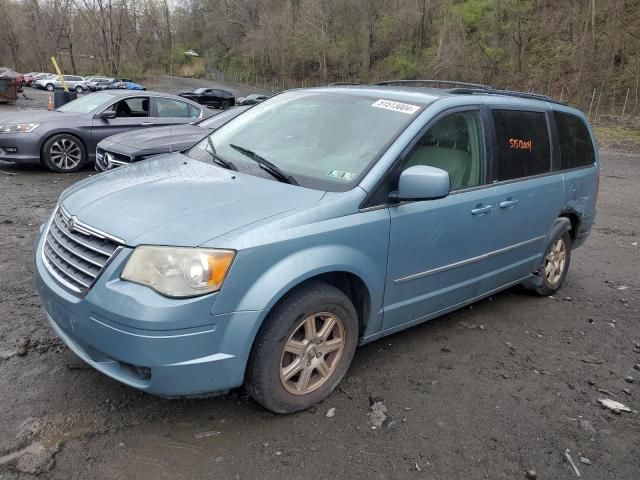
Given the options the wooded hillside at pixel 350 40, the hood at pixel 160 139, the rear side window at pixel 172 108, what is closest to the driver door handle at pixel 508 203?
the hood at pixel 160 139

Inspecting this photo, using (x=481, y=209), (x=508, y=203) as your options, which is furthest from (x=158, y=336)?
(x=508, y=203)

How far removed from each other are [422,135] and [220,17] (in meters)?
94.1

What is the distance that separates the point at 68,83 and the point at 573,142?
51641mm

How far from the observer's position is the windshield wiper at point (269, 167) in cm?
317

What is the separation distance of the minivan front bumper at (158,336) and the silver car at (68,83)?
49.6 m

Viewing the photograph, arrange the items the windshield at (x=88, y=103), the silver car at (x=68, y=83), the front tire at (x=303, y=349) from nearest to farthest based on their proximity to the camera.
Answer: the front tire at (x=303, y=349)
the windshield at (x=88, y=103)
the silver car at (x=68, y=83)

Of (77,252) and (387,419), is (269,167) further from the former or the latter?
(387,419)

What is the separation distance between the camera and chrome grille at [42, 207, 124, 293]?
8.55ft

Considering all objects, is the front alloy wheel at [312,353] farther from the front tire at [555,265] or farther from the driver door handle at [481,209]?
the front tire at [555,265]

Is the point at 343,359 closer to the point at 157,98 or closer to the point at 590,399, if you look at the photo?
the point at 590,399

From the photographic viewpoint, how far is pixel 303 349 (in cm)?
293

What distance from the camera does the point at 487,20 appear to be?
47188 mm

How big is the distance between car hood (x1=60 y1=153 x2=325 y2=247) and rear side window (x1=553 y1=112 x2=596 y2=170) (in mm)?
2743

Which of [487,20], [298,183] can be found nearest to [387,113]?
[298,183]
